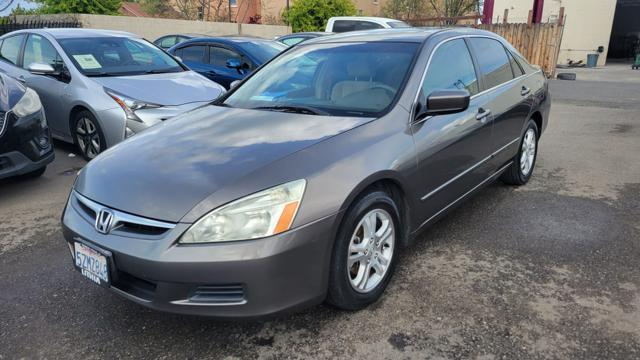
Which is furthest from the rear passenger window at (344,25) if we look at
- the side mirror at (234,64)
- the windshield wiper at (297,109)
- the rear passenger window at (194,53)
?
the windshield wiper at (297,109)

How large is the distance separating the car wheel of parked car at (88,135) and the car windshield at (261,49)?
284cm

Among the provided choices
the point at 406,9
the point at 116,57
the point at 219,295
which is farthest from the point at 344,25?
the point at 406,9

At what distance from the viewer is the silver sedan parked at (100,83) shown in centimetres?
543

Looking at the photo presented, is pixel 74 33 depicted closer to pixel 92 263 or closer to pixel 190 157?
pixel 190 157

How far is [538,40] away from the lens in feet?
52.7

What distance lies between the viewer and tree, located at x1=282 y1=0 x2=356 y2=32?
71.0 feet

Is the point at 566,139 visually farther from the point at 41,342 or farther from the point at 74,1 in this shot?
the point at 74,1

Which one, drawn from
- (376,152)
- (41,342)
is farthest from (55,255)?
(376,152)

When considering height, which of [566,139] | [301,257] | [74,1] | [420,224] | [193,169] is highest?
[74,1]

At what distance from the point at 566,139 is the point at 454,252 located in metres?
4.78

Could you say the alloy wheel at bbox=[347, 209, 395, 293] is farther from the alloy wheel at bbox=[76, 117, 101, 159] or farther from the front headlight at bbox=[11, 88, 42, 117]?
the alloy wheel at bbox=[76, 117, 101, 159]

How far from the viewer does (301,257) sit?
2.28 meters

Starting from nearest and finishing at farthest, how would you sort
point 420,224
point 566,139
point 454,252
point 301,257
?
point 301,257, point 420,224, point 454,252, point 566,139

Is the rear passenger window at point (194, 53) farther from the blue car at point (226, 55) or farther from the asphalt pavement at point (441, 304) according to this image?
the asphalt pavement at point (441, 304)
